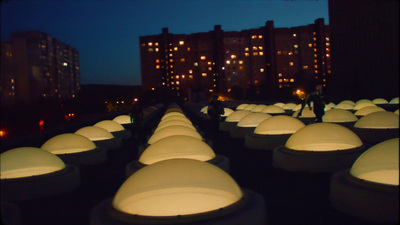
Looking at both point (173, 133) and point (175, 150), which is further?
point (173, 133)

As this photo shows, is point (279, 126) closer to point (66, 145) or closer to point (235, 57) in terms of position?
point (66, 145)

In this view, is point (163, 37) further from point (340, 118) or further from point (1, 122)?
point (340, 118)

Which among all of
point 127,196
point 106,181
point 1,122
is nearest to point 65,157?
point 106,181

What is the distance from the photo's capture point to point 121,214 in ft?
18.5

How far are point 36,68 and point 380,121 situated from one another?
103389 millimetres

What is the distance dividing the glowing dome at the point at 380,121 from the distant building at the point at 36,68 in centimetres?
2536

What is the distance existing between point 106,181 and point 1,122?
995 inches

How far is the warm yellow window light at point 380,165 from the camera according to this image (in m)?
6.43

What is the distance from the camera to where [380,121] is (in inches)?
578

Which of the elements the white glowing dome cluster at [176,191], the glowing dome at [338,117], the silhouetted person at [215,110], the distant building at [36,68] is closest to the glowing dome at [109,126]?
the silhouetted person at [215,110]

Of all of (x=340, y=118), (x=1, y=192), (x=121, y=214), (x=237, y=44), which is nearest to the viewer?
(x=121, y=214)

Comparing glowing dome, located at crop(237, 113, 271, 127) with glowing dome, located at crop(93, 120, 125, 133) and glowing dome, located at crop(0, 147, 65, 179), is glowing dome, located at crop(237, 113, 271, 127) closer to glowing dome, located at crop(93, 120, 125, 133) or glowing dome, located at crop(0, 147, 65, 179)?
glowing dome, located at crop(93, 120, 125, 133)

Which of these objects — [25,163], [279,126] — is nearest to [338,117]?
[279,126]

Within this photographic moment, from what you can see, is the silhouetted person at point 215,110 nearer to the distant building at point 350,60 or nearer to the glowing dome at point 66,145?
the glowing dome at point 66,145
